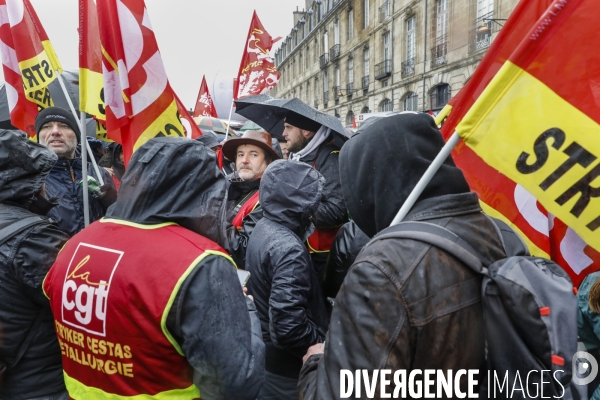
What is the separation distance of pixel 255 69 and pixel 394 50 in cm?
2168

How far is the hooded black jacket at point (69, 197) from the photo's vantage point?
323cm

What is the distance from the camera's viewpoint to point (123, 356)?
143cm

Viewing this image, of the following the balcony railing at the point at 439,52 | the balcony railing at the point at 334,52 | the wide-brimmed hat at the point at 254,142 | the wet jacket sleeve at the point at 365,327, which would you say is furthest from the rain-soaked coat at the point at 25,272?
the balcony railing at the point at 334,52

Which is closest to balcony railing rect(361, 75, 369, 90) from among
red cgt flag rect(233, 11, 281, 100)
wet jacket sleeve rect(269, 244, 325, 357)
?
red cgt flag rect(233, 11, 281, 100)

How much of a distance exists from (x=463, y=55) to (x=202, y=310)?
67.3 ft

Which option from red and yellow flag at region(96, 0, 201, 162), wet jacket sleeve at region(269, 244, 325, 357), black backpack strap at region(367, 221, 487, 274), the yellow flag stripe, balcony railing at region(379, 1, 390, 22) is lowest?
wet jacket sleeve at region(269, 244, 325, 357)

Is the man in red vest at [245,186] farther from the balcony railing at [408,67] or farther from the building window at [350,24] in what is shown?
the building window at [350,24]

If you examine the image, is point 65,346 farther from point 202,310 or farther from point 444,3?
point 444,3

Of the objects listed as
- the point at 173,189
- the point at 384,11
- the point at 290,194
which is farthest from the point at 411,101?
the point at 173,189

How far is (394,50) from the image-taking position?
2597 cm

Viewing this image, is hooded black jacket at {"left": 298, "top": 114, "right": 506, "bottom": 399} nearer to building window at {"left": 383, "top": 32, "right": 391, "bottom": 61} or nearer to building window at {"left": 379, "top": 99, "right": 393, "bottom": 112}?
building window at {"left": 379, "top": 99, "right": 393, "bottom": 112}

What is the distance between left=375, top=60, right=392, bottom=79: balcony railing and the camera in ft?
87.1

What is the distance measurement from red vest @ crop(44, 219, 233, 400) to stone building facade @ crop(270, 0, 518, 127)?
15.1 meters

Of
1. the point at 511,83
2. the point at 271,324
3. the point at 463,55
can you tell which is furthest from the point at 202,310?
the point at 463,55
